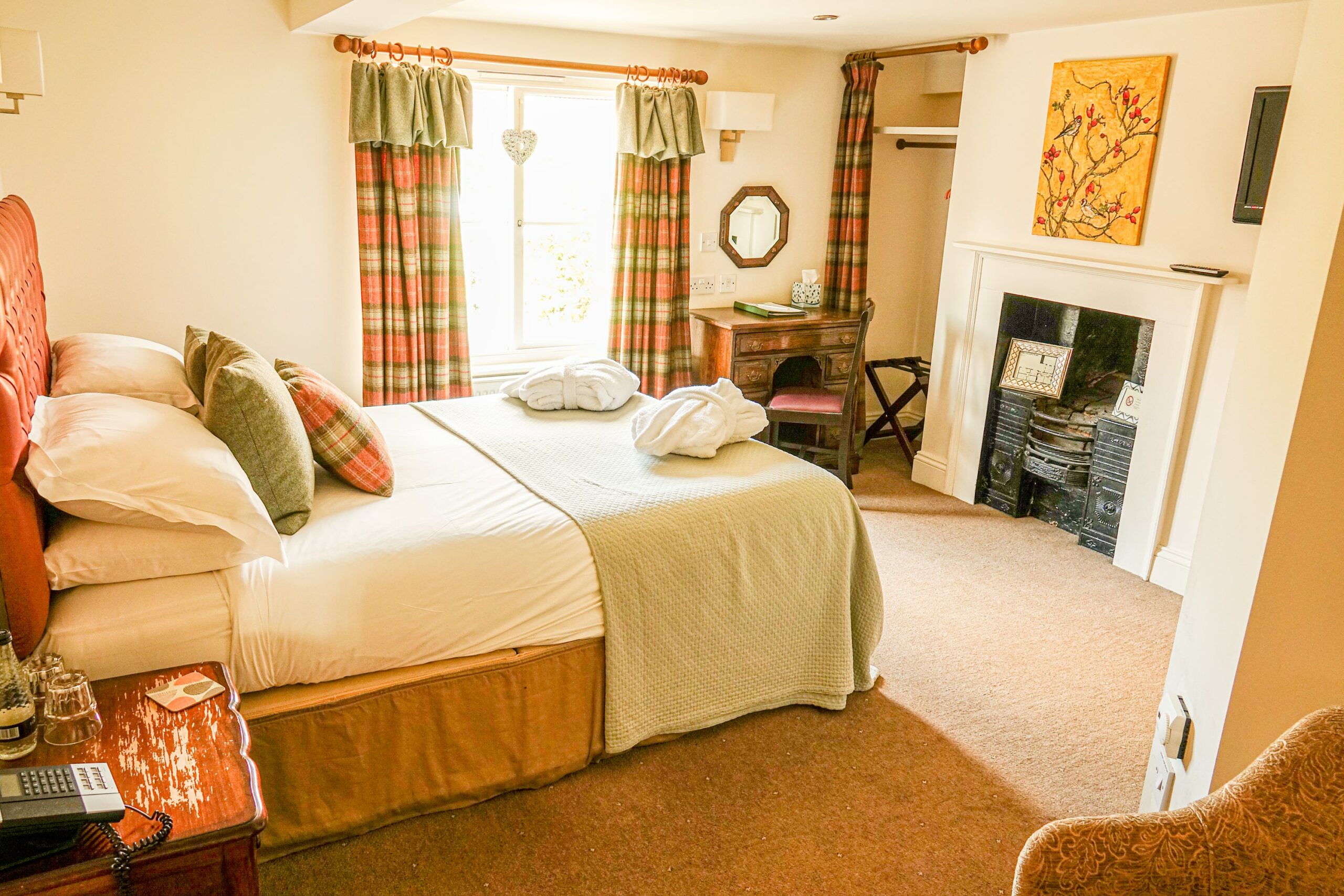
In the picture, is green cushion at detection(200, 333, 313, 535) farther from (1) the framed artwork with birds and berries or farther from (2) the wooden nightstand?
(1) the framed artwork with birds and berries

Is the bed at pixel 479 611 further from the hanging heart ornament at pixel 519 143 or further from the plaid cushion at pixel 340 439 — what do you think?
the hanging heart ornament at pixel 519 143

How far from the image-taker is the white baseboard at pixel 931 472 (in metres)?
4.75

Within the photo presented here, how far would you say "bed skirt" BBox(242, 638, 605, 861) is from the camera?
2.07 m

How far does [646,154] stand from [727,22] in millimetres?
685

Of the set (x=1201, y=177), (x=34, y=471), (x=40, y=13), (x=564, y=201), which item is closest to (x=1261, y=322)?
(x=1201, y=177)

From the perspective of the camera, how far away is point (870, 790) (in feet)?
8.09

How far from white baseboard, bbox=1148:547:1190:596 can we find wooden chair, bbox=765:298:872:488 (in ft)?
4.56

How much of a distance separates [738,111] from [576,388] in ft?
6.32

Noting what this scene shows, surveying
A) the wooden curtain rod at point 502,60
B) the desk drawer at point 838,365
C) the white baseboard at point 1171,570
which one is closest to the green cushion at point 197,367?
the wooden curtain rod at point 502,60

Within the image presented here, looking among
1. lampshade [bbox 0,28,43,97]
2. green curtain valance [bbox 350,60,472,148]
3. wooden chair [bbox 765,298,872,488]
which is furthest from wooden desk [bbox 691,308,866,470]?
lampshade [bbox 0,28,43,97]

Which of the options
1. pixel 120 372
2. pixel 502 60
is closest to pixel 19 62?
pixel 120 372

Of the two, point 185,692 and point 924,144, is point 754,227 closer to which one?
point 924,144

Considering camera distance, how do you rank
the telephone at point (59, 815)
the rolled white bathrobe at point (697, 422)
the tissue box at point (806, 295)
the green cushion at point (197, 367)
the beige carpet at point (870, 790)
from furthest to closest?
1. the tissue box at point (806, 295)
2. the rolled white bathrobe at point (697, 422)
3. the green cushion at point (197, 367)
4. the beige carpet at point (870, 790)
5. the telephone at point (59, 815)

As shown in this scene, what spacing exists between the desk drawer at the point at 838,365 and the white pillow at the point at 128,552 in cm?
339
